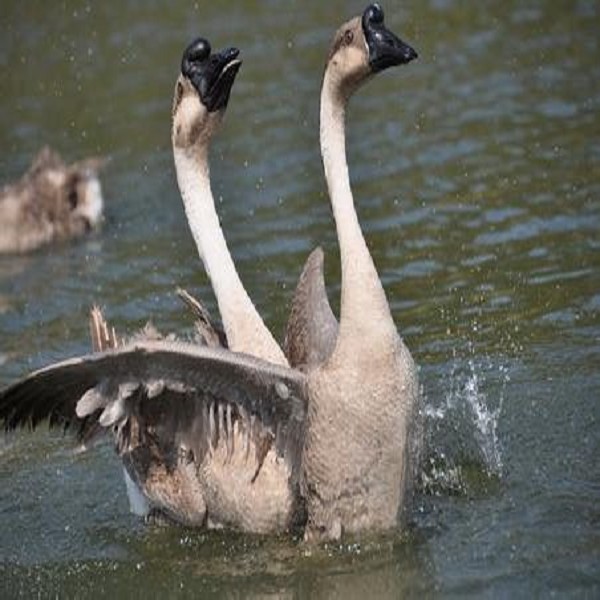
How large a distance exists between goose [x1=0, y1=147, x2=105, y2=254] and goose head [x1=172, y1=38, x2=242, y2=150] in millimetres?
6825

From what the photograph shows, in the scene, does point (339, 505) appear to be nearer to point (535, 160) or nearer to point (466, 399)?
point (466, 399)

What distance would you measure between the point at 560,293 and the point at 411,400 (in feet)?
14.0

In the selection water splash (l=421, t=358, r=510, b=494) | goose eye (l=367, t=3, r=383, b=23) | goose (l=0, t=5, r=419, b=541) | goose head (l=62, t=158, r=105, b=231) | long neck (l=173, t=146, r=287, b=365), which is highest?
goose eye (l=367, t=3, r=383, b=23)

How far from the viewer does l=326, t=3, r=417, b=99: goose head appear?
9211 millimetres

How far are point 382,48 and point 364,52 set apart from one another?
0.13 m

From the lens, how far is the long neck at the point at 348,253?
30.1 ft

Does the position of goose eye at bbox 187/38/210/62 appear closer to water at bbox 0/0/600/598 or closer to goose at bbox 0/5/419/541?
goose at bbox 0/5/419/541

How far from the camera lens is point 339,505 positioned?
951 cm

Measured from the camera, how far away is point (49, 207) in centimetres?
1783

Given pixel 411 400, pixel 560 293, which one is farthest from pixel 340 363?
pixel 560 293

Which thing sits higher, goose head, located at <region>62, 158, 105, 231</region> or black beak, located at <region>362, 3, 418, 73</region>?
black beak, located at <region>362, 3, 418, 73</region>

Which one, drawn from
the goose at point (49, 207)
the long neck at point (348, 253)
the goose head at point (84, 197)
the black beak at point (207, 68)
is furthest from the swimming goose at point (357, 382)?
the goose at point (49, 207)

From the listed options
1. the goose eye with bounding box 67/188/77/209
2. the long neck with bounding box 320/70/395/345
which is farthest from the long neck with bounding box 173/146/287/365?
the goose eye with bounding box 67/188/77/209

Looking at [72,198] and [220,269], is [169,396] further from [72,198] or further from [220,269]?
[72,198]
